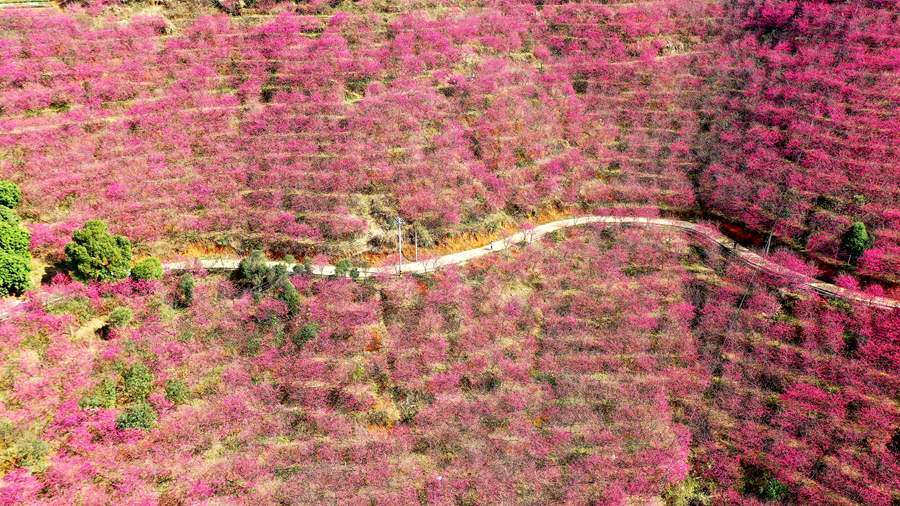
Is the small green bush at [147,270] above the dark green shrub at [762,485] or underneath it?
above

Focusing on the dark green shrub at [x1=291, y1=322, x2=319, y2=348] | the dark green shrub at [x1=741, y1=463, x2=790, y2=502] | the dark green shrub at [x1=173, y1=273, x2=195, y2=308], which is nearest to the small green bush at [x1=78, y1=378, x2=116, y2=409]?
the dark green shrub at [x1=173, y1=273, x2=195, y2=308]

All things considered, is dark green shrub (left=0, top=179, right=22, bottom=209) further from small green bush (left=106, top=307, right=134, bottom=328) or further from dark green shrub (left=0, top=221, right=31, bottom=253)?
small green bush (left=106, top=307, right=134, bottom=328)

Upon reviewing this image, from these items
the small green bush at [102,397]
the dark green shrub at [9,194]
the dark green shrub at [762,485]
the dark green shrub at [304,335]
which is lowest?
the dark green shrub at [762,485]

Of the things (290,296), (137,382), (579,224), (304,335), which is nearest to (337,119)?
(290,296)

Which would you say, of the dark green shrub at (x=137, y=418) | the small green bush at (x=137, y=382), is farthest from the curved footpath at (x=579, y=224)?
the dark green shrub at (x=137, y=418)

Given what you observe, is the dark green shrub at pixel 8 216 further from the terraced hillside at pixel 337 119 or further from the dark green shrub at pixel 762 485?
the dark green shrub at pixel 762 485
